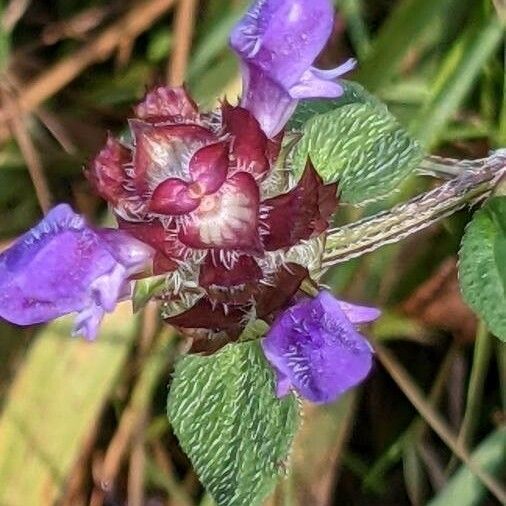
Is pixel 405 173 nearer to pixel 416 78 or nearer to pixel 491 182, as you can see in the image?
pixel 491 182

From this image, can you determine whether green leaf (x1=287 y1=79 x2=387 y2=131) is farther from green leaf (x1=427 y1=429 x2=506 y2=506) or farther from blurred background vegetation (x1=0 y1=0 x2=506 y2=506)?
green leaf (x1=427 y1=429 x2=506 y2=506)

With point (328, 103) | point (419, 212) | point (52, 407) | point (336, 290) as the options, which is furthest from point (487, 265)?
point (52, 407)

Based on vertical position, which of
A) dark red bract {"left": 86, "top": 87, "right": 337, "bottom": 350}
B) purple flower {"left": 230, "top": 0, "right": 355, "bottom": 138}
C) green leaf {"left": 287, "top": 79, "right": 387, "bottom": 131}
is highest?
purple flower {"left": 230, "top": 0, "right": 355, "bottom": 138}

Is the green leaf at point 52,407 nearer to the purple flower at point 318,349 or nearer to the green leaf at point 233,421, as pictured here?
the green leaf at point 233,421

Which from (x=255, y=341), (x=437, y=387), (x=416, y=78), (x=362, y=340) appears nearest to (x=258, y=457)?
(x=255, y=341)

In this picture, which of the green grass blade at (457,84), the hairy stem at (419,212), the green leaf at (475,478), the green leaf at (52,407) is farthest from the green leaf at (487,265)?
the green leaf at (52,407)

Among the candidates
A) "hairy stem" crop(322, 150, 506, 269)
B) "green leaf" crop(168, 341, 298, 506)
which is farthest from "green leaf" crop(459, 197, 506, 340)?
"green leaf" crop(168, 341, 298, 506)

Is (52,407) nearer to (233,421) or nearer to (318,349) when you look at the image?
(233,421)
